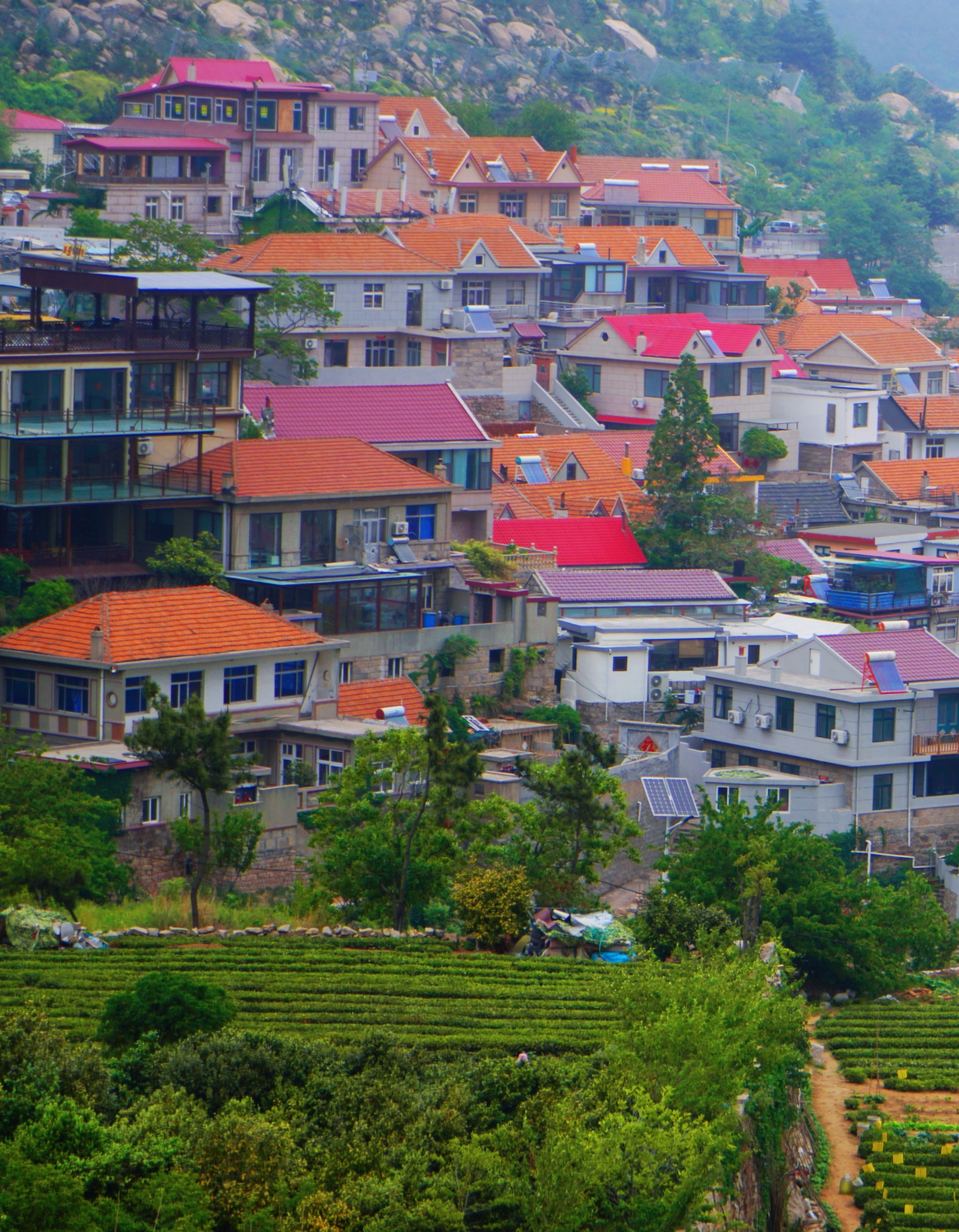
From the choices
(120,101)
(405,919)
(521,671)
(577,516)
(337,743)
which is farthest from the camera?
(120,101)

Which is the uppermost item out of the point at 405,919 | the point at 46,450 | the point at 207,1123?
the point at 46,450

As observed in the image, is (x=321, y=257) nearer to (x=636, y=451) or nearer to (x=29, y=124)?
(x=636, y=451)

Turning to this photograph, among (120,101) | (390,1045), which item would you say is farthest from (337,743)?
(120,101)

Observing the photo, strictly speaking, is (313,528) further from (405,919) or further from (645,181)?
(645,181)

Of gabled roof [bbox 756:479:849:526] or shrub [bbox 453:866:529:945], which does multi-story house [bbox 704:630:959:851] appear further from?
gabled roof [bbox 756:479:849:526]

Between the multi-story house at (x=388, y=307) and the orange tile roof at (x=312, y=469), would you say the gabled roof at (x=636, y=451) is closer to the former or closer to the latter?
the multi-story house at (x=388, y=307)

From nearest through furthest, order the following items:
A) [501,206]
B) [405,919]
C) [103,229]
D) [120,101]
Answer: [405,919]
[103,229]
[120,101]
[501,206]

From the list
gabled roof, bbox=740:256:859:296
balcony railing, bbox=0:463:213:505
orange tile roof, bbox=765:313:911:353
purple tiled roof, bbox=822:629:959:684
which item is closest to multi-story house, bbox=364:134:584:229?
orange tile roof, bbox=765:313:911:353
